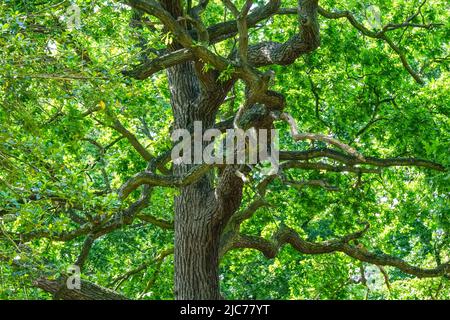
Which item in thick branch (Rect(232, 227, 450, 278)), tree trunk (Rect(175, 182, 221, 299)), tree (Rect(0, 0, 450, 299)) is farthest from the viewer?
thick branch (Rect(232, 227, 450, 278))

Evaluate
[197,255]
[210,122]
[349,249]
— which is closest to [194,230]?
[197,255]

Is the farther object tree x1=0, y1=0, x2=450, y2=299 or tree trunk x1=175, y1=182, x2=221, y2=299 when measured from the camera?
tree trunk x1=175, y1=182, x2=221, y2=299

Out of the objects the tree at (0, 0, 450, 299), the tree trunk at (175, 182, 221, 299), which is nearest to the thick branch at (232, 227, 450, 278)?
the tree at (0, 0, 450, 299)

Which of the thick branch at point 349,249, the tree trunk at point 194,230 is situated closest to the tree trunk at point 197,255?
the tree trunk at point 194,230

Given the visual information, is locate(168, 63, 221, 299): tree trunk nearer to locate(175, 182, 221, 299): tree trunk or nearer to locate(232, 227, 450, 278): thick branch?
locate(175, 182, 221, 299): tree trunk

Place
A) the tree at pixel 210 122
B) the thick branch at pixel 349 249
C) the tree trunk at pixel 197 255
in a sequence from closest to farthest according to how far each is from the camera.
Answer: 1. the tree at pixel 210 122
2. the tree trunk at pixel 197 255
3. the thick branch at pixel 349 249

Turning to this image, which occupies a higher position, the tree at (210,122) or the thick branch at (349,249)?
the tree at (210,122)

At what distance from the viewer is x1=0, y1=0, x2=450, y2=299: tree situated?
27.4 ft

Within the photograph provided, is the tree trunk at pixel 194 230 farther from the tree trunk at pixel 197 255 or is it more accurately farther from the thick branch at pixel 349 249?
the thick branch at pixel 349 249

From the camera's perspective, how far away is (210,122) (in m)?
12.7

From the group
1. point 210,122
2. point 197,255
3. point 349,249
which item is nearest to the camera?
point 197,255

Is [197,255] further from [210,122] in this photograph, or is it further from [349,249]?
[349,249]

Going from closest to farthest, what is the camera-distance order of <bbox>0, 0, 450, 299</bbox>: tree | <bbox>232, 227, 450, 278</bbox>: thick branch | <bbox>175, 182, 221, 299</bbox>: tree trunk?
1. <bbox>0, 0, 450, 299</bbox>: tree
2. <bbox>175, 182, 221, 299</bbox>: tree trunk
3. <bbox>232, 227, 450, 278</bbox>: thick branch

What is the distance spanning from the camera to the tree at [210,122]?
27.4ft
